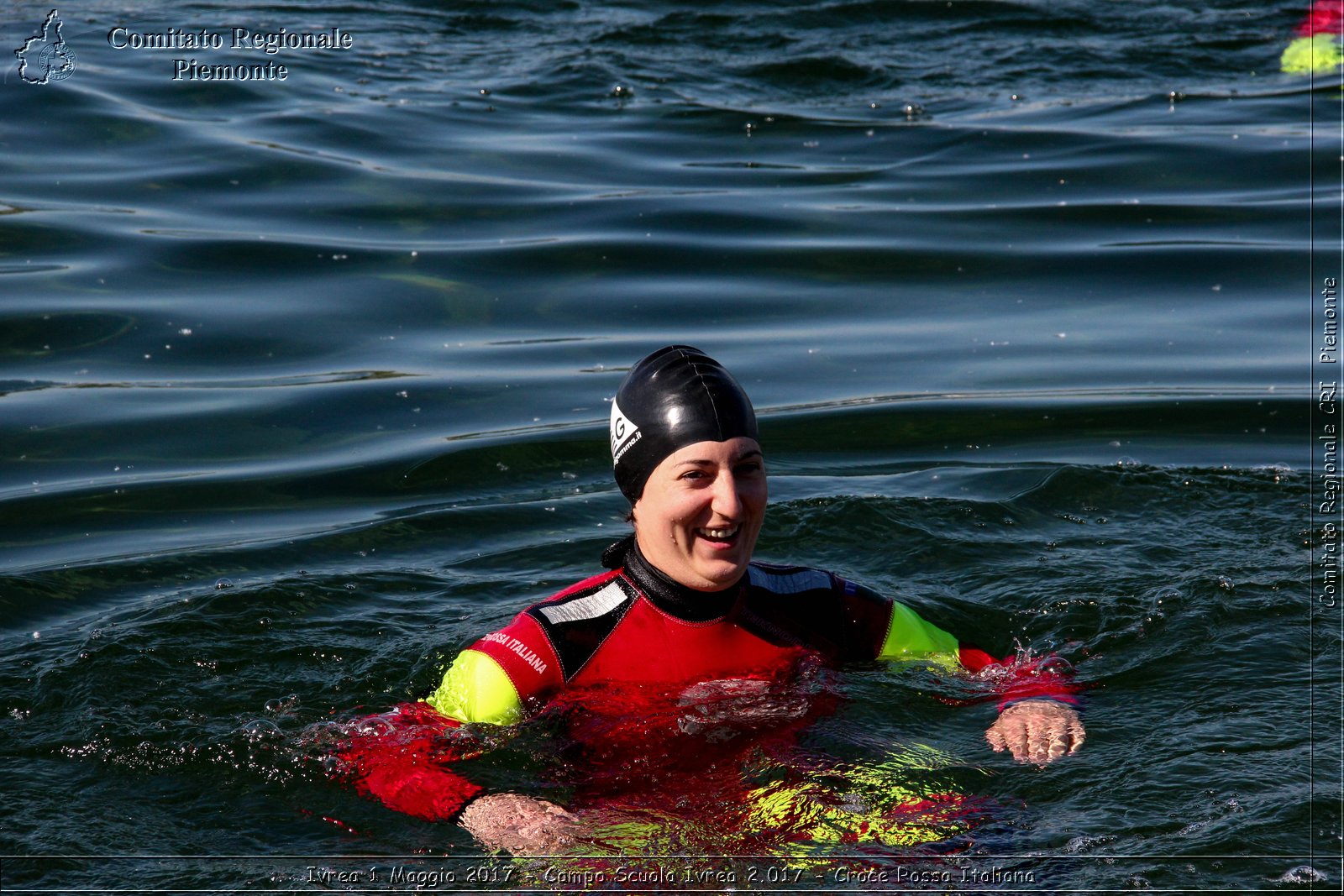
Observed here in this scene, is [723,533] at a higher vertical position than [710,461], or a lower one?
lower

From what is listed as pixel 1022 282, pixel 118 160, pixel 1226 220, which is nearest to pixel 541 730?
pixel 1022 282

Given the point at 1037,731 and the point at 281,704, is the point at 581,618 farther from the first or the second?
the point at 1037,731

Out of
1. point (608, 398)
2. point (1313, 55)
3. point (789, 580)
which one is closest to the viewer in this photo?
point (789, 580)

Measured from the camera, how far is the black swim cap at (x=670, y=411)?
4.58m

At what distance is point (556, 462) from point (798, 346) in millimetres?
2219

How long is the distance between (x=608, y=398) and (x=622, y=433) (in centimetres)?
383

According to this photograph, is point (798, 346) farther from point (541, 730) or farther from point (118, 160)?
point (118, 160)

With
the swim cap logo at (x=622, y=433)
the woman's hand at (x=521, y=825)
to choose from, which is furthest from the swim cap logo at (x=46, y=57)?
the woman's hand at (x=521, y=825)

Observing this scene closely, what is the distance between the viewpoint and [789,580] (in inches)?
201

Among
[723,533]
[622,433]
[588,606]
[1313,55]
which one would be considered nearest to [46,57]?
[622,433]

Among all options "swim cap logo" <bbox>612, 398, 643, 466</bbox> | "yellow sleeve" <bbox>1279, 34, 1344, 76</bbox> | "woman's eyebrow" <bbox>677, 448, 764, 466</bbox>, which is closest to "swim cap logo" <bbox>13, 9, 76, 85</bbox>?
"swim cap logo" <bbox>612, 398, 643, 466</bbox>

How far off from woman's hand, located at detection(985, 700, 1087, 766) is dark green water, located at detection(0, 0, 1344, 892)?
0.09m

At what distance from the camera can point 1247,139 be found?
14.1 m

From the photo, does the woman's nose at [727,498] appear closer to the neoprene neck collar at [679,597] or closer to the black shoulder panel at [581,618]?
the neoprene neck collar at [679,597]
